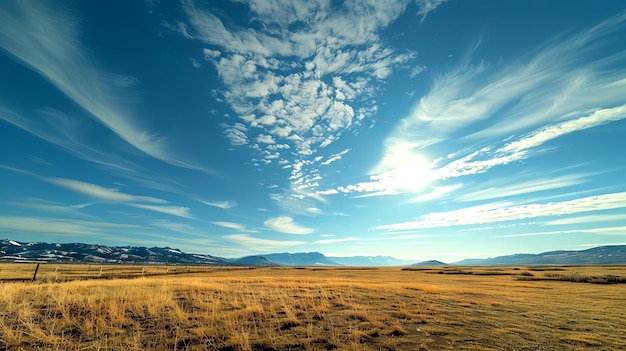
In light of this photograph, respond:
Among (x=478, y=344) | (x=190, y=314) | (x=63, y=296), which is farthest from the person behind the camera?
(x=63, y=296)

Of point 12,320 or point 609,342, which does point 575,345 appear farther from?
point 12,320

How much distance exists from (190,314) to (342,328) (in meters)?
6.55

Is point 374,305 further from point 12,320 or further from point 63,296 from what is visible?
point 63,296

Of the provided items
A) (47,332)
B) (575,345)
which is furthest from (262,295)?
(575,345)

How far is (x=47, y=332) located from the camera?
947 centimetres

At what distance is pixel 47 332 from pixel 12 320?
248 cm

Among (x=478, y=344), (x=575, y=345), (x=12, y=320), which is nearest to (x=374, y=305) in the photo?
(x=478, y=344)

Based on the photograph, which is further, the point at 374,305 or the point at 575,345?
the point at 374,305

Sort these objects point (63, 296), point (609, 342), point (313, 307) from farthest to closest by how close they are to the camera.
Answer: point (63, 296) → point (313, 307) → point (609, 342)

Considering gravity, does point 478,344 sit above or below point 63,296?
below

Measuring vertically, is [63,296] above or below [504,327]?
above

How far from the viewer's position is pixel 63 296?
14648mm

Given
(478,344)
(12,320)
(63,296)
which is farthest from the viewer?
(63,296)

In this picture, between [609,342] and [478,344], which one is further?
[609,342]
